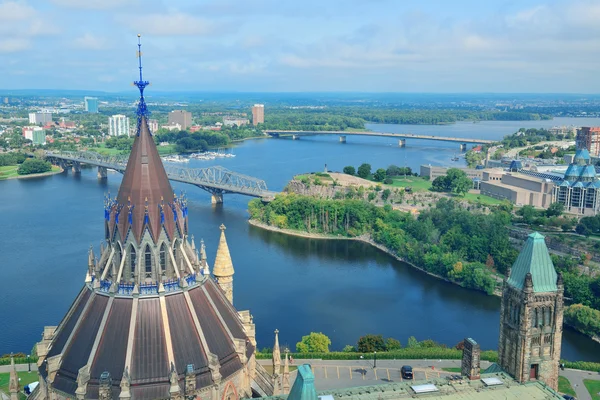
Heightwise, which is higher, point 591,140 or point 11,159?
point 591,140

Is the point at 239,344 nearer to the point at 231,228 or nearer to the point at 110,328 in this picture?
the point at 110,328

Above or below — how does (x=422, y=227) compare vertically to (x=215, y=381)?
below

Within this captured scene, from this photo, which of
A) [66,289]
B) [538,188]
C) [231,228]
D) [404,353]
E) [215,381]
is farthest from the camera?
[538,188]

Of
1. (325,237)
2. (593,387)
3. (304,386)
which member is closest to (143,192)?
(304,386)

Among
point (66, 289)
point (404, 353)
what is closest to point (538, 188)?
point (404, 353)

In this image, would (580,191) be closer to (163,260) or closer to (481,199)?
(481,199)

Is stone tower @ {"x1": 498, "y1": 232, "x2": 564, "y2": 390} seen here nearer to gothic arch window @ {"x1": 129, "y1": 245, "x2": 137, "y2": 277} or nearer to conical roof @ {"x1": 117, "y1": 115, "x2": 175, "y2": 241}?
conical roof @ {"x1": 117, "y1": 115, "x2": 175, "y2": 241}

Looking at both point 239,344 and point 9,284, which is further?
point 9,284
